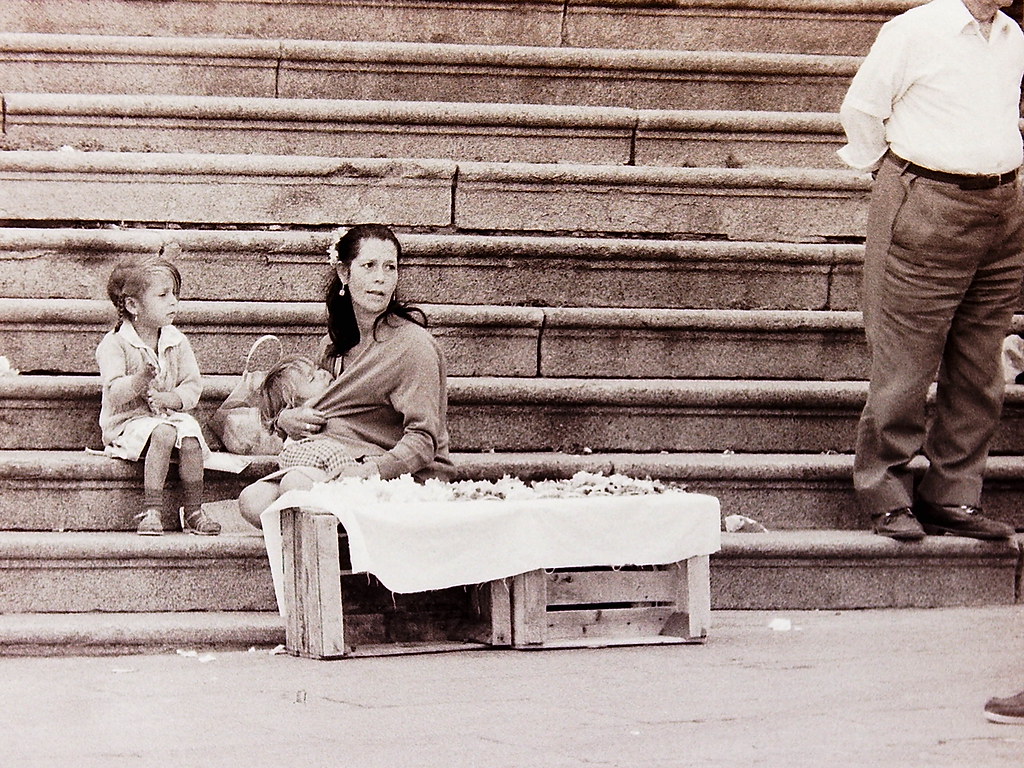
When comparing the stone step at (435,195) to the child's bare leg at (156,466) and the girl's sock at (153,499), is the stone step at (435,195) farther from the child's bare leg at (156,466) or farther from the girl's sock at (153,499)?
the girl's sock at (153,499)

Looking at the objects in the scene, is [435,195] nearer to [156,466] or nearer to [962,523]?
[156,466]

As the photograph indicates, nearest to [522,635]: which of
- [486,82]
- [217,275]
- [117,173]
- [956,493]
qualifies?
[956,493]

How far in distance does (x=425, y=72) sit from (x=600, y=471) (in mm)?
2705

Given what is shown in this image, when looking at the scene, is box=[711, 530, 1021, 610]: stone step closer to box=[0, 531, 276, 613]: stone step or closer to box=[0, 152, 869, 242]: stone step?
box=[0, 531, 276, 613]: stone step

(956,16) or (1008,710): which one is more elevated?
(956,16)

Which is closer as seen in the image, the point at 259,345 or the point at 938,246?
the point at 938,246

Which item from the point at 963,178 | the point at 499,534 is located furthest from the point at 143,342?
the point at 963,178

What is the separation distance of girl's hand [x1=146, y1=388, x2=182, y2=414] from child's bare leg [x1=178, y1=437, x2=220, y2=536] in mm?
149

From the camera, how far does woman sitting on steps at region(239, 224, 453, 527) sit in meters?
5.55

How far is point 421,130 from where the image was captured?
7.65 metres

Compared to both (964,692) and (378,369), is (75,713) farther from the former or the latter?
(964,692)

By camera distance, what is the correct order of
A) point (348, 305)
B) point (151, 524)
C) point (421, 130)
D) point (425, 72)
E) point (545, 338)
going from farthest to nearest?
point (425, 72), point (421, 130), point (545, 338), point (348, 305), point (151, 524)

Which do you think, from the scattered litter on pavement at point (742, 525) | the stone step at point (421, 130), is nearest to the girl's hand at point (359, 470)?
the scattered litter on pavement at point (742, 525)

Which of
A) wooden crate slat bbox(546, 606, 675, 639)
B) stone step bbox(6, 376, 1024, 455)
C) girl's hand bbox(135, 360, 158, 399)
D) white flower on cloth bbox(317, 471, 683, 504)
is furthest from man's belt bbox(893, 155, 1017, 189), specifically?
girl's hand bbox(135, 360, 158, 399)
